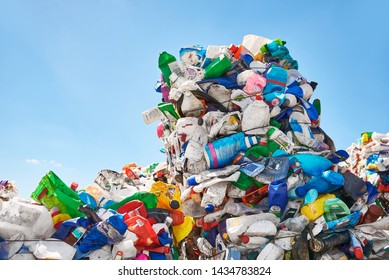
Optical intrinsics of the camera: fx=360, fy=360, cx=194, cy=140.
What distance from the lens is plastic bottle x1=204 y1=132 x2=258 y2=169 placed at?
13.5ft

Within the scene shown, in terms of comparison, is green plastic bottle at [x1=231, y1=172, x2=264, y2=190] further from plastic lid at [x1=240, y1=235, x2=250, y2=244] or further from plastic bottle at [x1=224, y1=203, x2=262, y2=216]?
plastic lid at [x1=240, y1=235, x2=250, y2=244]

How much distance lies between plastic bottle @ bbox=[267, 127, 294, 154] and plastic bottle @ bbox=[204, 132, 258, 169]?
20 centimetres

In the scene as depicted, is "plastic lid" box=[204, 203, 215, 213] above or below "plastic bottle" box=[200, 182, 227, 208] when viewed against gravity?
below

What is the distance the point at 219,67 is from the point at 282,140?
1.25 m

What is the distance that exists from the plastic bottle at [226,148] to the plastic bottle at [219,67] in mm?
923

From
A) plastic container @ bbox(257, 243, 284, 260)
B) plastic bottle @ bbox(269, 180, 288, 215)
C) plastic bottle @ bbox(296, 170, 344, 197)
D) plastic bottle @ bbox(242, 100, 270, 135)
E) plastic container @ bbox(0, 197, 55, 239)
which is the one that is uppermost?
plastic bottle @ bbox(242, 100, 270, 135)

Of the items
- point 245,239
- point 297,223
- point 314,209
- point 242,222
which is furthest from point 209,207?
point 314,209

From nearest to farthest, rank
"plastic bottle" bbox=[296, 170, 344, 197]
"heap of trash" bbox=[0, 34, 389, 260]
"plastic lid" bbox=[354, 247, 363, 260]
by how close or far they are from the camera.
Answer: "heap of trash" bbox=[0, 34, 389, 260], "plastic lid" bbox=[354, 247, 363, 260], "plastic bottle" bbox=[296, 170, 344, 197]

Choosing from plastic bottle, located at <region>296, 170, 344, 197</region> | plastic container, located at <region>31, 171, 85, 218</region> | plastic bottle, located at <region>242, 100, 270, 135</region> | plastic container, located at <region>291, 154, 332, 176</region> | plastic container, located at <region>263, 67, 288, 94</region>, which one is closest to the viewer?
plastic container, located at <region>31, 171, 85, 218</region>

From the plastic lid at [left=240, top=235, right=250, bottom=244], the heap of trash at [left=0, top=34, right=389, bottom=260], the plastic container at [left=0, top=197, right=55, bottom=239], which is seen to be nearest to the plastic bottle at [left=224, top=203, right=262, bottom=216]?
the heap of trash at [left=0, top=34, right=389, bottom=260]

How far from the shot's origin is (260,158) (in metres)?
4.08

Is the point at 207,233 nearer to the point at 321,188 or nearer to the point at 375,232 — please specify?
the point at 321,188
